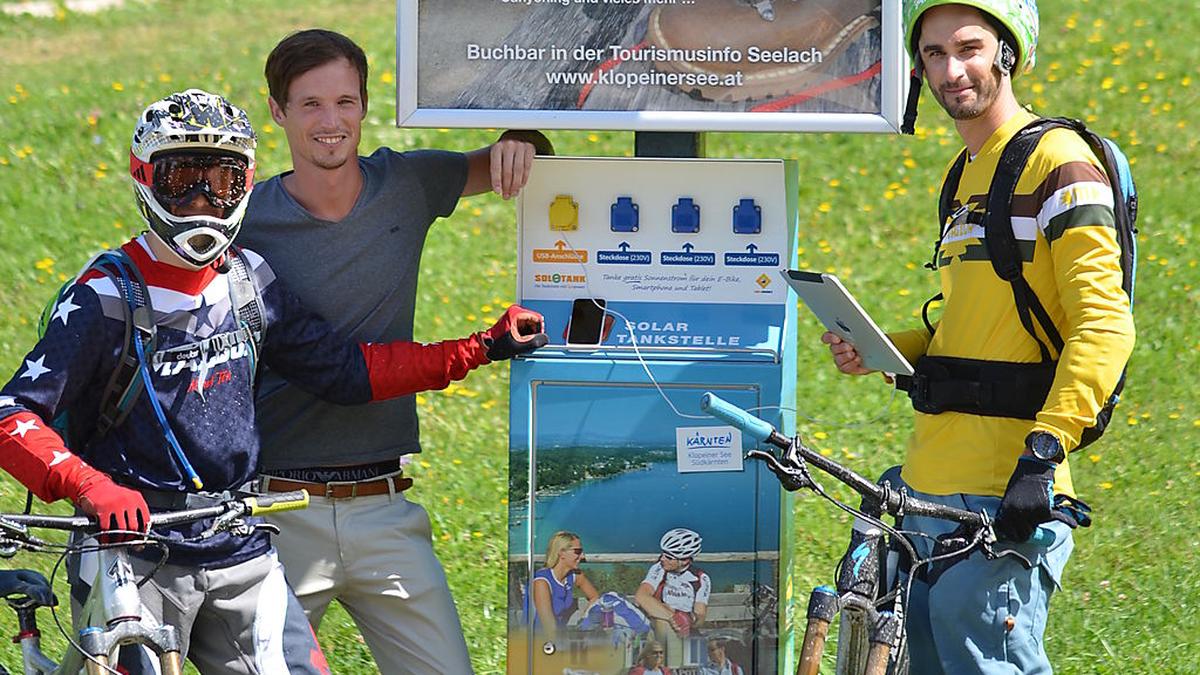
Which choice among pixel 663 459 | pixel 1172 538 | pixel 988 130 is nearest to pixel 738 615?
pixel 663 459

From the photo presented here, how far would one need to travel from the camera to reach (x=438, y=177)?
4625 mm

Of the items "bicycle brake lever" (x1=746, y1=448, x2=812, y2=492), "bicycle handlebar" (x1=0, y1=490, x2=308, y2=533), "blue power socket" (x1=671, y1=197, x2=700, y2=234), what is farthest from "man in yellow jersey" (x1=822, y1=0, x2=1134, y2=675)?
"bicycle handlebar" (x1=0, y1=490, x2=308, y2=533)

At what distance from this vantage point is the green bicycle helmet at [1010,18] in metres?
3.85

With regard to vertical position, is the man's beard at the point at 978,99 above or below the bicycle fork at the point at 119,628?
above

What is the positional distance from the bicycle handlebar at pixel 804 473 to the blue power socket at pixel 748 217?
968 mm

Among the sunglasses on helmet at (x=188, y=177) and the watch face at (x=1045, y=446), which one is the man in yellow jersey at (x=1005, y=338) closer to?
the watch face at (x=1045, y=446)

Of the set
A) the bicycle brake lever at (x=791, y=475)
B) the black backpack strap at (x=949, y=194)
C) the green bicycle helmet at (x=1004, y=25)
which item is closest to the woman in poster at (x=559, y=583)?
the bicycle brake lever at (x=791, y=475)

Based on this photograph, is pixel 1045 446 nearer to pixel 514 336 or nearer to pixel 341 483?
pixel 514 336

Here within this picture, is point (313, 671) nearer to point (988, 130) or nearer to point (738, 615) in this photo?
point (738, 615)

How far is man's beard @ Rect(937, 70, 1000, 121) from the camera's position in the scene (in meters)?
3.88

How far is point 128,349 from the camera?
3760mm

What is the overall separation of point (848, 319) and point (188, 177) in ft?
5.14

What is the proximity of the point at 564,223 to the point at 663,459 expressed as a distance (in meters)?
0.69

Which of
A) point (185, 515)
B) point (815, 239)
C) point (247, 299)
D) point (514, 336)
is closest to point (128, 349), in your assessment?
point (247, 299)
